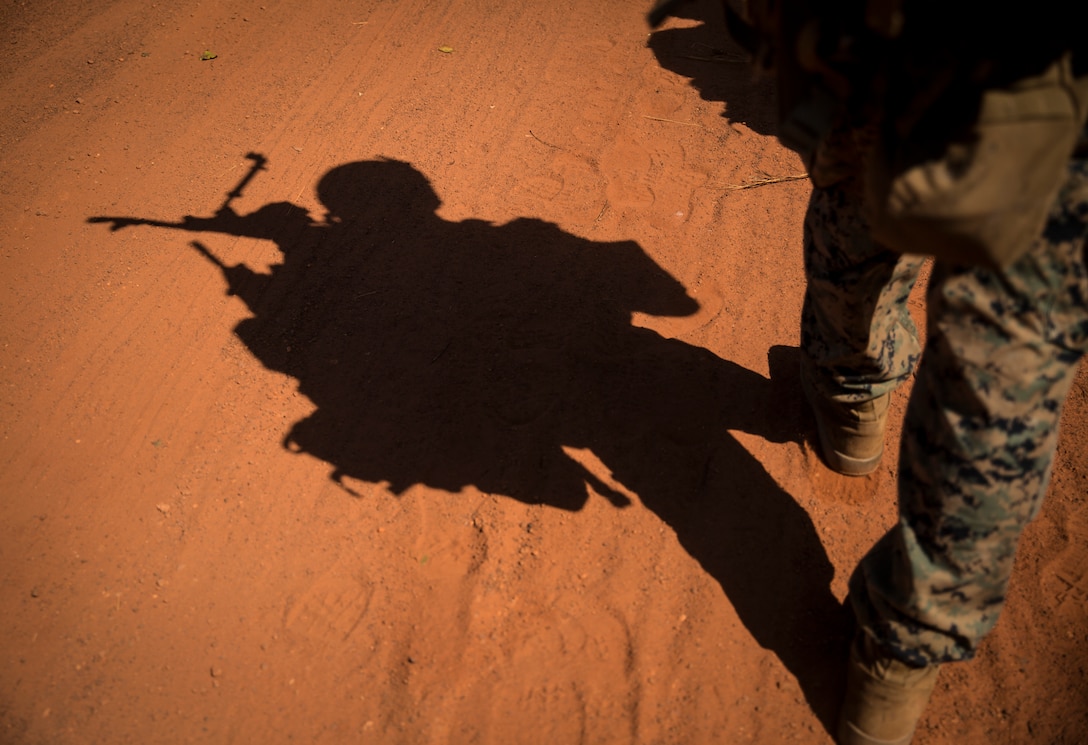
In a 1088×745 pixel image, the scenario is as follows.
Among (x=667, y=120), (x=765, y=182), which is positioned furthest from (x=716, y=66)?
(x=765, y=182)

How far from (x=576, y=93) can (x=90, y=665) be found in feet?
11.2

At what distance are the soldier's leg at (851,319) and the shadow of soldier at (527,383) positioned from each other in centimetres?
26

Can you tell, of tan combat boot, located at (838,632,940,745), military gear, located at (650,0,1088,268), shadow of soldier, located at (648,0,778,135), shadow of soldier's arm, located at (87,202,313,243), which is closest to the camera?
military gear, located at (650,0,1088,268)

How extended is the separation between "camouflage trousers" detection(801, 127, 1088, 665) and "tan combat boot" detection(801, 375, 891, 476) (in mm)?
466

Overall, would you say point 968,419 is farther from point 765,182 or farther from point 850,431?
point 765,182

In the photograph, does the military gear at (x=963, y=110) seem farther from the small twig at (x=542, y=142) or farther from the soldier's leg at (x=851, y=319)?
the small twig at (x=542, y=142)

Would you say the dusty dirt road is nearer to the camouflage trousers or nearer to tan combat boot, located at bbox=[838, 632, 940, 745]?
tan combat boot, located at bbox=[838, 632, 940, 745]

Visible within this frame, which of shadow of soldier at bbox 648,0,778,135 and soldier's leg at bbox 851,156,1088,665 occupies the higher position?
soldier's leg at bbox 851,156,1088,665

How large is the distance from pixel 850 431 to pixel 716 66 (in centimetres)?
276

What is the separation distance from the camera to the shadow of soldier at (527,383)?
244cm

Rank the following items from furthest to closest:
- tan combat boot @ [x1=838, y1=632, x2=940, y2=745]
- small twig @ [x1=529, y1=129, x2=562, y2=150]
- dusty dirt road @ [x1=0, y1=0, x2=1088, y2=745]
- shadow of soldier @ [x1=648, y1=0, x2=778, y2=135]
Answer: shadow of soldier @ [x1=648, y1=0, x2=778, y2=135], small twig @ [x1=529, y1=129, x2=562, y2=150], dusty dirt road @ [x1=0, y1=0, x2=1088, y2=745], tan combat boot @ [x1=838, y1=632, x2=940, y2=745]

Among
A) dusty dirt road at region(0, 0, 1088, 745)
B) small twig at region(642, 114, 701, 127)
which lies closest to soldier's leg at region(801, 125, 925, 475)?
dusty dirt road at region(0, 0, 1088, 745)

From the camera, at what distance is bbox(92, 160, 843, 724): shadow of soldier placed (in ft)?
8.00

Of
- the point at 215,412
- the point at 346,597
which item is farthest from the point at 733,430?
the point at 215,412
